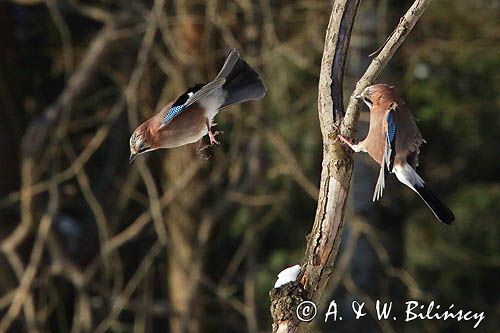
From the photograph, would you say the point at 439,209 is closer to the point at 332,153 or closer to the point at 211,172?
the point at 332,153

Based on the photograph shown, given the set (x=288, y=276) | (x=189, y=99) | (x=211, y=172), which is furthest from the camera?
(x=211, y=172)

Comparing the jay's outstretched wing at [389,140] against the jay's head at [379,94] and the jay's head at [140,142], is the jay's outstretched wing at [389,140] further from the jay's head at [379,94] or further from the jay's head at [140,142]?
the jay's head at [140,142]

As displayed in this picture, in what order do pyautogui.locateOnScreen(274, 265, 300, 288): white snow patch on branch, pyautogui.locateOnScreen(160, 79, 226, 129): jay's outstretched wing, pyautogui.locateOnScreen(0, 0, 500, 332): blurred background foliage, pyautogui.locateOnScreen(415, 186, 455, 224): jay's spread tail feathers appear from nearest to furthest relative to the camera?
pyautogui.locateOnScreen(160, 79, 226, 129): jay's outstretched wing < pyautogui.locateOnScreen(415, 186, 455, 224): jay's spread tail feathers < pyautogui.locateOnScreen(274, 265, 300, 288): white snow patch on branch < pyautogui.locateOnScreen(0, 0, 500, 332): blurred background foliage

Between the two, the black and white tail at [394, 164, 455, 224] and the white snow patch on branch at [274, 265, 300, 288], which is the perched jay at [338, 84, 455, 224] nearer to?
the black and white tail at [394, 164, 455, 224]

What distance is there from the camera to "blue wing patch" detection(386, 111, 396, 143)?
137cm

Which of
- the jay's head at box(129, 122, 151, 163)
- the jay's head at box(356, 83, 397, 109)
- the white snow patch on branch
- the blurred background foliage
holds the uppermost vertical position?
the blurred background foliage

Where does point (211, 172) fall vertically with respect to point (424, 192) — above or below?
above

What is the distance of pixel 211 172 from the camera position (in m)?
5.18

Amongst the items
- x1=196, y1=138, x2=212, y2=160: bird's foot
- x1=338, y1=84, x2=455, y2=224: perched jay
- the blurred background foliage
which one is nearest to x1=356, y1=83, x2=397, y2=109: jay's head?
x1=338, y1=84, x2=455, y2=224: perched jay

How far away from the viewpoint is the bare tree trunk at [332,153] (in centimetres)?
145

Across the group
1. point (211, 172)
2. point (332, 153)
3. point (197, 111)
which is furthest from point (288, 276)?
point (211, 172)

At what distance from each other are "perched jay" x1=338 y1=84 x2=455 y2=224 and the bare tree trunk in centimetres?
4

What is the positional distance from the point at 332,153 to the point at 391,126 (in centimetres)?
17

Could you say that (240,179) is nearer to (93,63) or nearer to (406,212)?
(93,63)
